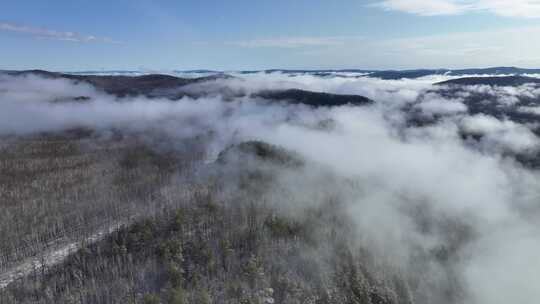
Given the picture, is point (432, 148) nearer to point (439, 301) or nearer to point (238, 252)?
point (439, 301)

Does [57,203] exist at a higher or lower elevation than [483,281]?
higher

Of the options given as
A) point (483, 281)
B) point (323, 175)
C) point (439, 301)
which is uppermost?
point (323, 175)

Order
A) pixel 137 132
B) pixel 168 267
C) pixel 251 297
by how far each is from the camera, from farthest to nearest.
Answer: pixel 137 132
pixel 168 267
pixel 251 297

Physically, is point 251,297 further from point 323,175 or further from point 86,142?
point 86,142

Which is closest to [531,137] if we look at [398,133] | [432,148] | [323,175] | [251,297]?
[432,148]

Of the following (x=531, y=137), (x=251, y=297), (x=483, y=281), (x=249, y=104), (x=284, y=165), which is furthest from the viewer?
(x=249, y=104)

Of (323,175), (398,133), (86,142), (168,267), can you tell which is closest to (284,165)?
(323,175)

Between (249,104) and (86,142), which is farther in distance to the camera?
(249,104)

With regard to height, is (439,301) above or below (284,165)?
below

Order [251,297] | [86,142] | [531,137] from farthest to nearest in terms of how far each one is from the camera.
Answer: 1. [531,137]
2. [86,142]
3. [251,297]
